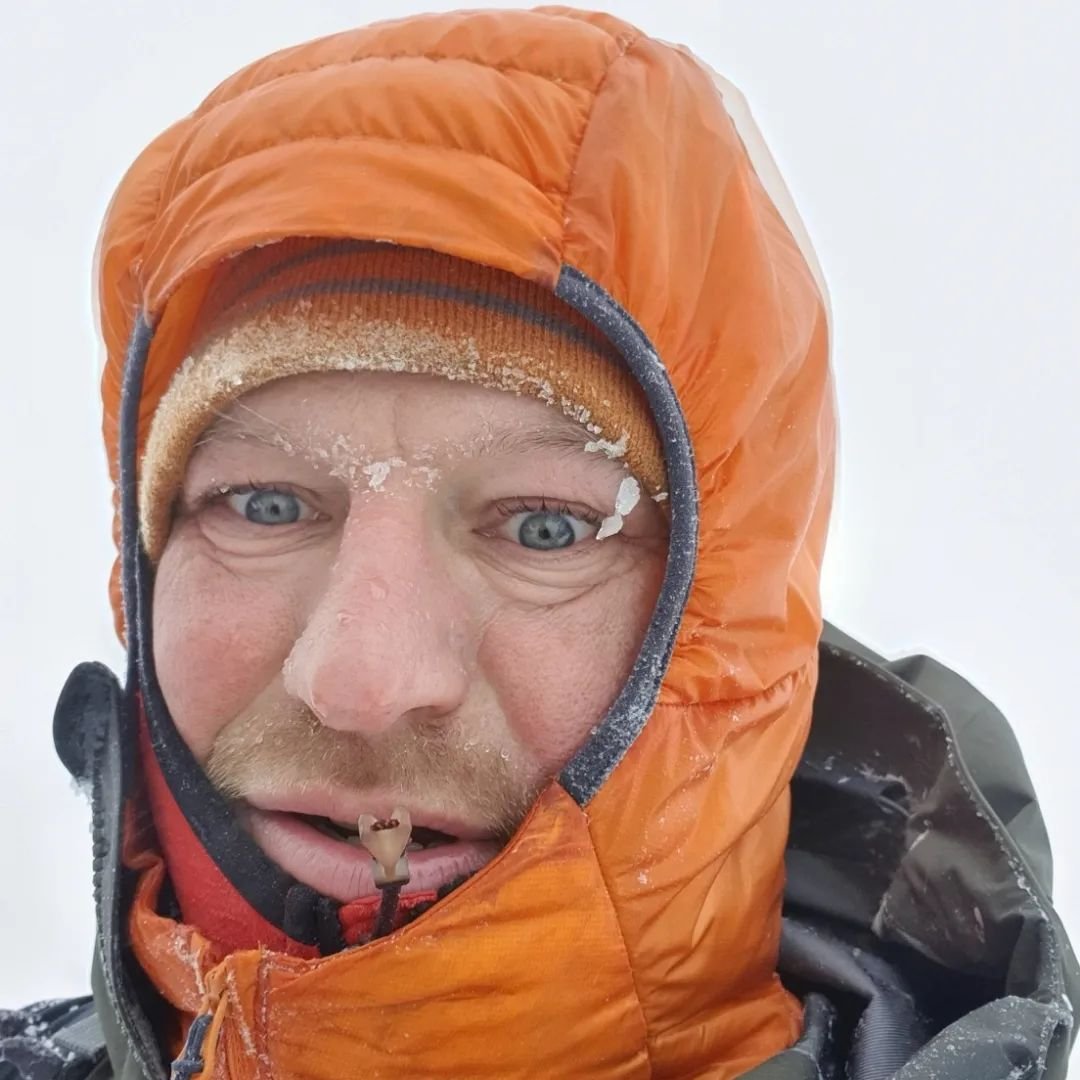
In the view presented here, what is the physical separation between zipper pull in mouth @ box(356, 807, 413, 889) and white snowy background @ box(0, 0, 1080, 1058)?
8.60ft

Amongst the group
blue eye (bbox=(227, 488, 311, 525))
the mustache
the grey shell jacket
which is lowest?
the grey shell jacket

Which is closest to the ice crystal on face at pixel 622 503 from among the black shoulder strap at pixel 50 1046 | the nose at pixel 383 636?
the nose at pixel 383 636

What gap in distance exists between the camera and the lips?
113cm

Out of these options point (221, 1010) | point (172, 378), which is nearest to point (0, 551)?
point (172, 378)

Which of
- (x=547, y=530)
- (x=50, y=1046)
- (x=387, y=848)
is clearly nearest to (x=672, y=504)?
(x=547, y=530)

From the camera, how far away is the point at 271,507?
1.28m

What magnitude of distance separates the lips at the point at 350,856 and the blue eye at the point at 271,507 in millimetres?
344

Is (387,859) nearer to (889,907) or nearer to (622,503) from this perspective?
(622,503)

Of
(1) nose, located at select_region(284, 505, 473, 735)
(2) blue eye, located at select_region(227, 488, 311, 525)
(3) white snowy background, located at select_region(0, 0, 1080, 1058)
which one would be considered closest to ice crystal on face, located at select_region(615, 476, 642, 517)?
(1) nose, located at select_region(284, 505, 473, 735)

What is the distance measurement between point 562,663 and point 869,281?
164 inches

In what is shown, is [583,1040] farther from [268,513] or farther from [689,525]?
[268,513]

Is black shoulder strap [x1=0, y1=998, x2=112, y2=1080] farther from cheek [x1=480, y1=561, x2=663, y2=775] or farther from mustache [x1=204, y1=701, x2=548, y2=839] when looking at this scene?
cheek [x1=480, y1=561, x2=663, y2=775]

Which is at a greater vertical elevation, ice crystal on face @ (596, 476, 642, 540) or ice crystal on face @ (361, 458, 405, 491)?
ice crystal on face @ (361, 458, 405, 491)

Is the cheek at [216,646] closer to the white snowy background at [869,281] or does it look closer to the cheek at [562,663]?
the cheek at [562,663]
